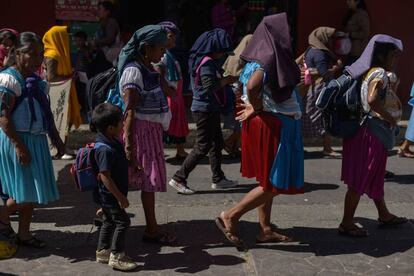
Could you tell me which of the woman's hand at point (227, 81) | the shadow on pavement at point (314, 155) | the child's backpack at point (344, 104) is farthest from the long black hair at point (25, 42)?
the shadow on pavement at point (314, 155)

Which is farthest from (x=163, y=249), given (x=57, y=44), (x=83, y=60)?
(x=83, y=60)

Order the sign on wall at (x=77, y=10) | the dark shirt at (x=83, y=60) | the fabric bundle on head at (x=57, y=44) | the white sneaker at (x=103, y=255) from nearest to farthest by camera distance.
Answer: the white sneaker at (x=103, y=255) → the fabric bundle on head at (x=57, y=44) → the dark shirt at (x=83, y=60) → the sign on wall at (x=77, y=10)

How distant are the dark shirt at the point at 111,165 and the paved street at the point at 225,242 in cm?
54

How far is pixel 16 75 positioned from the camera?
4.56 metres

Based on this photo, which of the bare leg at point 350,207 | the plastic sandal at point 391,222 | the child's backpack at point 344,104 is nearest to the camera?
the child's backpack at point 344,104

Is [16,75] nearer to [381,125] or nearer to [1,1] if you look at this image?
[381,125]

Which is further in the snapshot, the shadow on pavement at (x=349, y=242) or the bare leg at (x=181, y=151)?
the bare leg at (x=181, y=151)

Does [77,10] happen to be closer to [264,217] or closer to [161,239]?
[161,239]

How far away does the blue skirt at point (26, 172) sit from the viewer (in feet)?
15.3

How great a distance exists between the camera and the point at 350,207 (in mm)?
5094

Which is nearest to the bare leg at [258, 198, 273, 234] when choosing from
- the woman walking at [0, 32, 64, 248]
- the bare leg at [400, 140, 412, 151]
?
the woman walking at [0, 32, 64, 248]

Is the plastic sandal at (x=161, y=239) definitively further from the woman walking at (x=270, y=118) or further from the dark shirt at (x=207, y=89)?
the dark shirt at (x=207, y=89)

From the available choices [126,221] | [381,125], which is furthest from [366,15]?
[126,221]

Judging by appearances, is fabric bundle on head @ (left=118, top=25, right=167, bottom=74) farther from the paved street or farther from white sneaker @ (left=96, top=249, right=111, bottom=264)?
the paved street
